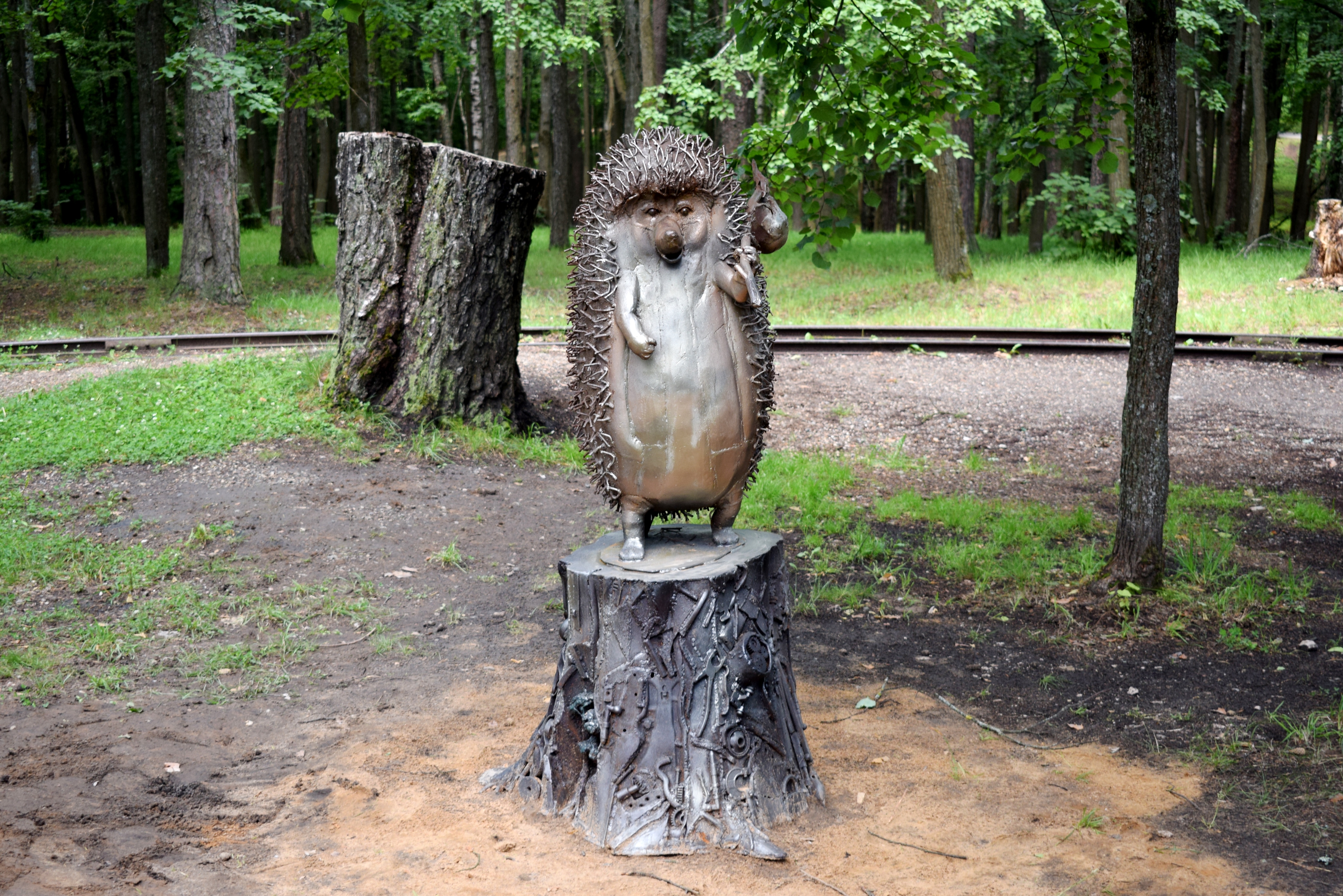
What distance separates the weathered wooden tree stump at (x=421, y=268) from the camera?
811 centimetres

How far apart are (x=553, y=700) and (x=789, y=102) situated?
11.9 feet

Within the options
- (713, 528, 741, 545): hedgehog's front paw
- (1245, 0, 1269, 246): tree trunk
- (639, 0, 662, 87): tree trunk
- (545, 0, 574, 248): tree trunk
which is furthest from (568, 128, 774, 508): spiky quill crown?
(1245, 0, 1269, 246): tree trunk

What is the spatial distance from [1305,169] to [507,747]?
24500 mm

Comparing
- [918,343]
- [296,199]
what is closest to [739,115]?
[296,199]

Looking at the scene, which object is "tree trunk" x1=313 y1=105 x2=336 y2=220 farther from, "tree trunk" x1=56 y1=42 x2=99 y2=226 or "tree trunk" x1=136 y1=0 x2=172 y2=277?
"tree trunk" x1=136 y1=0 x2=172 y2=277

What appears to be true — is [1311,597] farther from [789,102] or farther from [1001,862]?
[789,102]

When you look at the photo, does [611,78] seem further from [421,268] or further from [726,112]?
[421,268]

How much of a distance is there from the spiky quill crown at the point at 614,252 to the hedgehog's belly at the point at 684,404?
0.20ft

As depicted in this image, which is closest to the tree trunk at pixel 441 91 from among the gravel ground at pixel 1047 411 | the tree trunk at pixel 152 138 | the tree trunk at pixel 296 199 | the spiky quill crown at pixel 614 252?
the tree trunk at pixel 296 199

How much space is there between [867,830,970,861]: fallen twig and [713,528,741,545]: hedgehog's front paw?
3.58 ft

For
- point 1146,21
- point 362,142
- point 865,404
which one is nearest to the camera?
point 1146,21

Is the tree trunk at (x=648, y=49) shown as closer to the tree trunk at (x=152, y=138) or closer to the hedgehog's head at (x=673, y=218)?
the tree trunk at (x=152, y=138)

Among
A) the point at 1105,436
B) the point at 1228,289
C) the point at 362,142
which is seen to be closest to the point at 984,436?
the point at 1105,436

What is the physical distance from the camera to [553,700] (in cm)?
379
